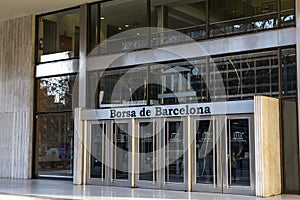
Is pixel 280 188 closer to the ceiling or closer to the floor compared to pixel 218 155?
closer to the floor

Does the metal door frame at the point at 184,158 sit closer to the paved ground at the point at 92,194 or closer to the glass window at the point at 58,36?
the paved ground at the point at 92,194

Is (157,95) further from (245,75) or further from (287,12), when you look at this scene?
(287,12)

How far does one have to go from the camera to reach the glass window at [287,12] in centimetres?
1031

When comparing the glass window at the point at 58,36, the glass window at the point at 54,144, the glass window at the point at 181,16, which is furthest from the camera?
the glass window at the point at 58,36

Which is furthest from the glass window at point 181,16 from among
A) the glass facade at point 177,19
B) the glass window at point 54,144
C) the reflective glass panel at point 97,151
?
the glass window at point 54,144

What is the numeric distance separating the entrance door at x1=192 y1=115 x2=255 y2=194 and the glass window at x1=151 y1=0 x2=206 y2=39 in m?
2.50

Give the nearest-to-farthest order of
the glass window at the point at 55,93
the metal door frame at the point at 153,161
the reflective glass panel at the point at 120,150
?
the metal door frame at the point at 153,161 < the reflective glass panel at the point at 120,150 < the glass window at the point at 55,93

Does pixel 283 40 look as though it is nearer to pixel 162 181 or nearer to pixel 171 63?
pixel 171 63

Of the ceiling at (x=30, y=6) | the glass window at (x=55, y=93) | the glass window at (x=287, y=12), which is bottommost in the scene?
the glass window at (x=55, y=93)

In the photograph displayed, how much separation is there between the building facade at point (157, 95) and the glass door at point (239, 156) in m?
0.02

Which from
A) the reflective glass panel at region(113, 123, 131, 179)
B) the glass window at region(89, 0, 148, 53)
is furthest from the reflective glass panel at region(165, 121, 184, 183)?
the glass window at region(89, 0, 148, 53)

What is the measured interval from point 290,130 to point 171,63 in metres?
3.62

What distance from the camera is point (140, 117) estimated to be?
1169 cm

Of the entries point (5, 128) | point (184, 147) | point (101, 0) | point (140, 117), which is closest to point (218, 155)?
point (184, 147)
